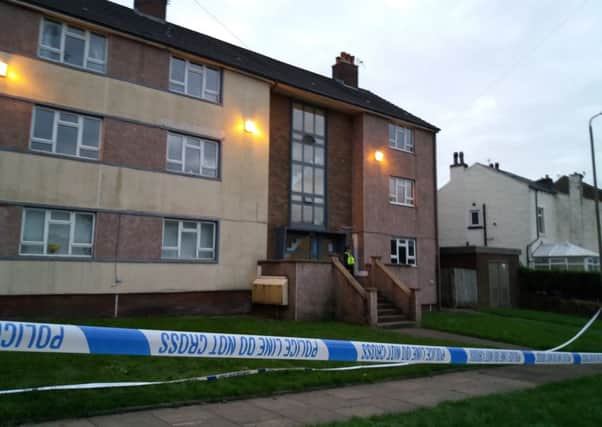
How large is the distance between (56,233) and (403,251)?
14.3 m

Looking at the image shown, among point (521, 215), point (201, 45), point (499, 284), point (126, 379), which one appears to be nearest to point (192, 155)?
point (201, 45)

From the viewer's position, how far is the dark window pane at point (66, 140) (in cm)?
1320

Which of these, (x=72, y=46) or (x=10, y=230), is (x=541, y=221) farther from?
(x=10, y=230)

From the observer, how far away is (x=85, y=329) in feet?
12.9

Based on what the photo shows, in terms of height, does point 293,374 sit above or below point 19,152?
below

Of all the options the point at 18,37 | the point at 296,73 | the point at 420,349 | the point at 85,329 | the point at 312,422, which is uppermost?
the point at 296,73

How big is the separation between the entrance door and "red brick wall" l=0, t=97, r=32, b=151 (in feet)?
71.3

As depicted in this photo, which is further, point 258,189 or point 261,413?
point 258,189

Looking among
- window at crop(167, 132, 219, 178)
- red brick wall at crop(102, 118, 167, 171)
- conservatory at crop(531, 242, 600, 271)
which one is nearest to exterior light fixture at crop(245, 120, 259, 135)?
window at crop(167, 132, 219, 178)

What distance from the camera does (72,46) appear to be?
13734 mm

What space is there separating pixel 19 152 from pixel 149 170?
11.4 ft

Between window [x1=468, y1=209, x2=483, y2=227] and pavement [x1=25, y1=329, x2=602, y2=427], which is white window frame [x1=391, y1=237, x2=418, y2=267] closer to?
window [x1=468, y1=209, x2=483, y2=227]

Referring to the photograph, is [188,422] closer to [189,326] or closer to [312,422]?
[312,422]

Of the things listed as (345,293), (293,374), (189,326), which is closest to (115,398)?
(293,374)
